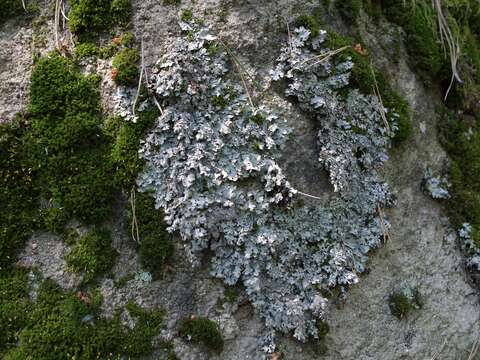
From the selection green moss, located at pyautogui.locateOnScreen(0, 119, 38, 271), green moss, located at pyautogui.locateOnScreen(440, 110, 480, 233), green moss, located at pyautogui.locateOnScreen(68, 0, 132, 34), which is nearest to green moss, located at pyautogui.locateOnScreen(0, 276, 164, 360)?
green moss, located at pyautogui.locateOnScreen(0, 119, 38, 271)

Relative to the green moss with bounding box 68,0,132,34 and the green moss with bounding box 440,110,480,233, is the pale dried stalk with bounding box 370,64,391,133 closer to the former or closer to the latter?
the green moss with bounding box 440,110,480,233

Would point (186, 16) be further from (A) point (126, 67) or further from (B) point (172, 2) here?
A: (A) point (126, 67)

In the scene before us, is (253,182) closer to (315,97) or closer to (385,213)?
(315,97)

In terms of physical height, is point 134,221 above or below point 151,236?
above

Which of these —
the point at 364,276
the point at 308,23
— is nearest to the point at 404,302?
the point at 364,276

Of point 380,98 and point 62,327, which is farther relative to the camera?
point 380,98

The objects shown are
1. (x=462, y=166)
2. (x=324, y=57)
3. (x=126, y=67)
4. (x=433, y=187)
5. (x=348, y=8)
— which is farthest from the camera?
(x=462, y=166)
